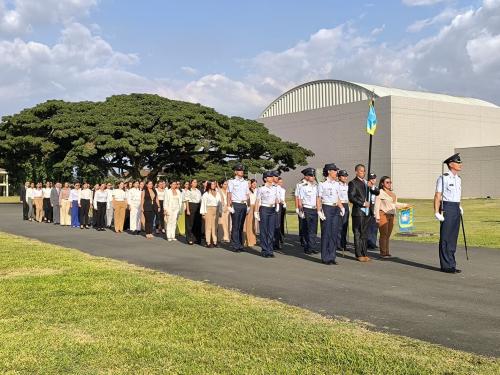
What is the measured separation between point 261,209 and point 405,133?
152 ft

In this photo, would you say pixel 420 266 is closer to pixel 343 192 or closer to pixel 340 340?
pixel 343 192

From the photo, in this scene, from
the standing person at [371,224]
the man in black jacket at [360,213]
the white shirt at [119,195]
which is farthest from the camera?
the white shirt at [119,195]

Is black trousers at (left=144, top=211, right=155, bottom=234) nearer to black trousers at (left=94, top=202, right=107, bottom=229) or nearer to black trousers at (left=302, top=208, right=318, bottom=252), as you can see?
black trousers at (left=94, top=202, right=107, bottom=229)

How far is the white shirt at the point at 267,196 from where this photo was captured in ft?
39.2

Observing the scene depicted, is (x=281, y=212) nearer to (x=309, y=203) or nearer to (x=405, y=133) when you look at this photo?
(x=309, y=203)

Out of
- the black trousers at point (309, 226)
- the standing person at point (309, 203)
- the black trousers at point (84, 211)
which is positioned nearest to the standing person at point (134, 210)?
the black trousers at point (84, 211)

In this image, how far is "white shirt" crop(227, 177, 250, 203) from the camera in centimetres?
1306

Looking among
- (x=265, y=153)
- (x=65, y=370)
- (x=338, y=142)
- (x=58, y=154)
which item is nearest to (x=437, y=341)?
(x=65, y=370)

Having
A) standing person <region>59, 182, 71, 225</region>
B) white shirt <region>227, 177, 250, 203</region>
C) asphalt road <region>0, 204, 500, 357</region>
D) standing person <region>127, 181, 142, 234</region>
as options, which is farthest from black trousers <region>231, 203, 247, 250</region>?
standing person <region>59, 182, 71, 225</region>

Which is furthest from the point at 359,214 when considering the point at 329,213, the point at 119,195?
the point at 119,195

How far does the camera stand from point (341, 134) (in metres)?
59.6

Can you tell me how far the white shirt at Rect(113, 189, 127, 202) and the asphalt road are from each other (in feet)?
15.3

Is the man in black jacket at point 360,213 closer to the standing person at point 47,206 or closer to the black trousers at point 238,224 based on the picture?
the black trousers at point 238,224

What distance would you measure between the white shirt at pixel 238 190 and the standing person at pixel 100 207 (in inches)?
298
